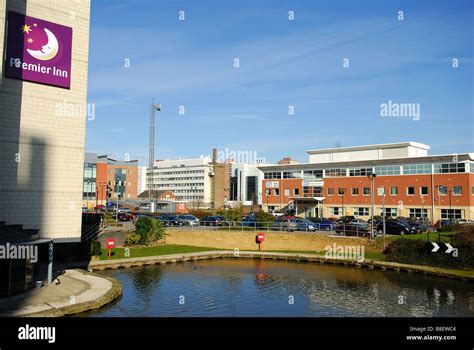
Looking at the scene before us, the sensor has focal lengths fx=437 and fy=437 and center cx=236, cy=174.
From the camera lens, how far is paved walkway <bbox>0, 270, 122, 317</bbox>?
1516cm

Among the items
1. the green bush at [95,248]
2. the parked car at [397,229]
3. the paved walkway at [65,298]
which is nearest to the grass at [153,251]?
the green bush at [95,248]

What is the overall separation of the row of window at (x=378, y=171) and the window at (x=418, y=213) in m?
4.97

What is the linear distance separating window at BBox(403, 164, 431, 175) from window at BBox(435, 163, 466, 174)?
1.13 meters

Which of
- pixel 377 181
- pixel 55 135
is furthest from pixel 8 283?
pixel 377 181

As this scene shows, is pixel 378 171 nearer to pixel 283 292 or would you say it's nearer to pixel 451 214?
pixel 451 214

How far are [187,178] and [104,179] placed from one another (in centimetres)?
6138

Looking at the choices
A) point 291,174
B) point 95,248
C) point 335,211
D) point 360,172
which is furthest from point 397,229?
point 291,174

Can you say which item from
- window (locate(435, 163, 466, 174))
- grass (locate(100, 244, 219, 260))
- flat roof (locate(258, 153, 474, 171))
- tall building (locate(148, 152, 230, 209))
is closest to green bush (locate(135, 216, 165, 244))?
grass (locate(100, 244, 219, 260))

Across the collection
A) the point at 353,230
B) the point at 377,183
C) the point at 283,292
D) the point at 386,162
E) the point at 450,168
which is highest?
the point at 386,162

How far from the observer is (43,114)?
2141cm

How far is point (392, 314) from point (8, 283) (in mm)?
14795

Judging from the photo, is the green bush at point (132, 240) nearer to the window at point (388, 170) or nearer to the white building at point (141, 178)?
the window at point (388, 170)

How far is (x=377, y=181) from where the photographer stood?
62688 mm
